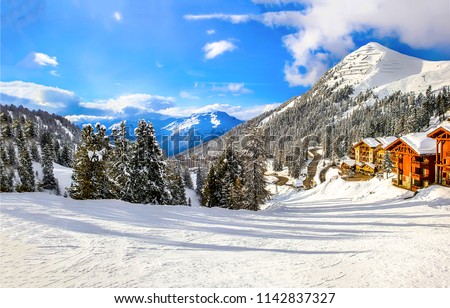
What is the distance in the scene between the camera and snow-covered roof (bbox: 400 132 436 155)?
29.8 m

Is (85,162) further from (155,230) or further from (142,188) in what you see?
(155,230)

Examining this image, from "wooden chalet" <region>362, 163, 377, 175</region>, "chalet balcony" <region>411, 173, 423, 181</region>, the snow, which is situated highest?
the snow

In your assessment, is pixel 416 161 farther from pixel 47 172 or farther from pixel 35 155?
pixel 35 155

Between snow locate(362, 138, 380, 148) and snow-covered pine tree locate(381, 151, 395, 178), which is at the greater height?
snow locate(362, 138, 380, 148)

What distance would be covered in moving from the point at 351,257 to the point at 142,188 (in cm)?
2239

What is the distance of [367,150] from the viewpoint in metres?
77.5

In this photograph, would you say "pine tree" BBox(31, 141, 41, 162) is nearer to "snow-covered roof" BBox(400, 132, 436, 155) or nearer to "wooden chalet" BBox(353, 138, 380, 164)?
"snow-covered roof" BBox(400, 132, 436, 155)

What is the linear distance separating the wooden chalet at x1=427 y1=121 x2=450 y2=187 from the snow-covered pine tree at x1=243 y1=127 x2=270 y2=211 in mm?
18274

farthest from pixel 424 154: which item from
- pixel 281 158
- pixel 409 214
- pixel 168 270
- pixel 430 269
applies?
pixel 281 158

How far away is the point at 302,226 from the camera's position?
15.0 metres

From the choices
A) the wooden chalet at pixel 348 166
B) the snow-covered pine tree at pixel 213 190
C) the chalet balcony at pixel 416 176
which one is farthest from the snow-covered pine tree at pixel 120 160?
the wooden chalet at pixel 348 166

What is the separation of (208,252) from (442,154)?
3012 cm

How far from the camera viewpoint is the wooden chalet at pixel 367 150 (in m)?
72.9

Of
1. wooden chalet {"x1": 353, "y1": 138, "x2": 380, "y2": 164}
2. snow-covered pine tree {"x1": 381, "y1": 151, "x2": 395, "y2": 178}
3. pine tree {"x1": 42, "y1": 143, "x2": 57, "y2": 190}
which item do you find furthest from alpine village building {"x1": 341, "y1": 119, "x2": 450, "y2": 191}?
pine tree {"x1": 42, "y1": 143, "x2": 57, "y2": 190}
